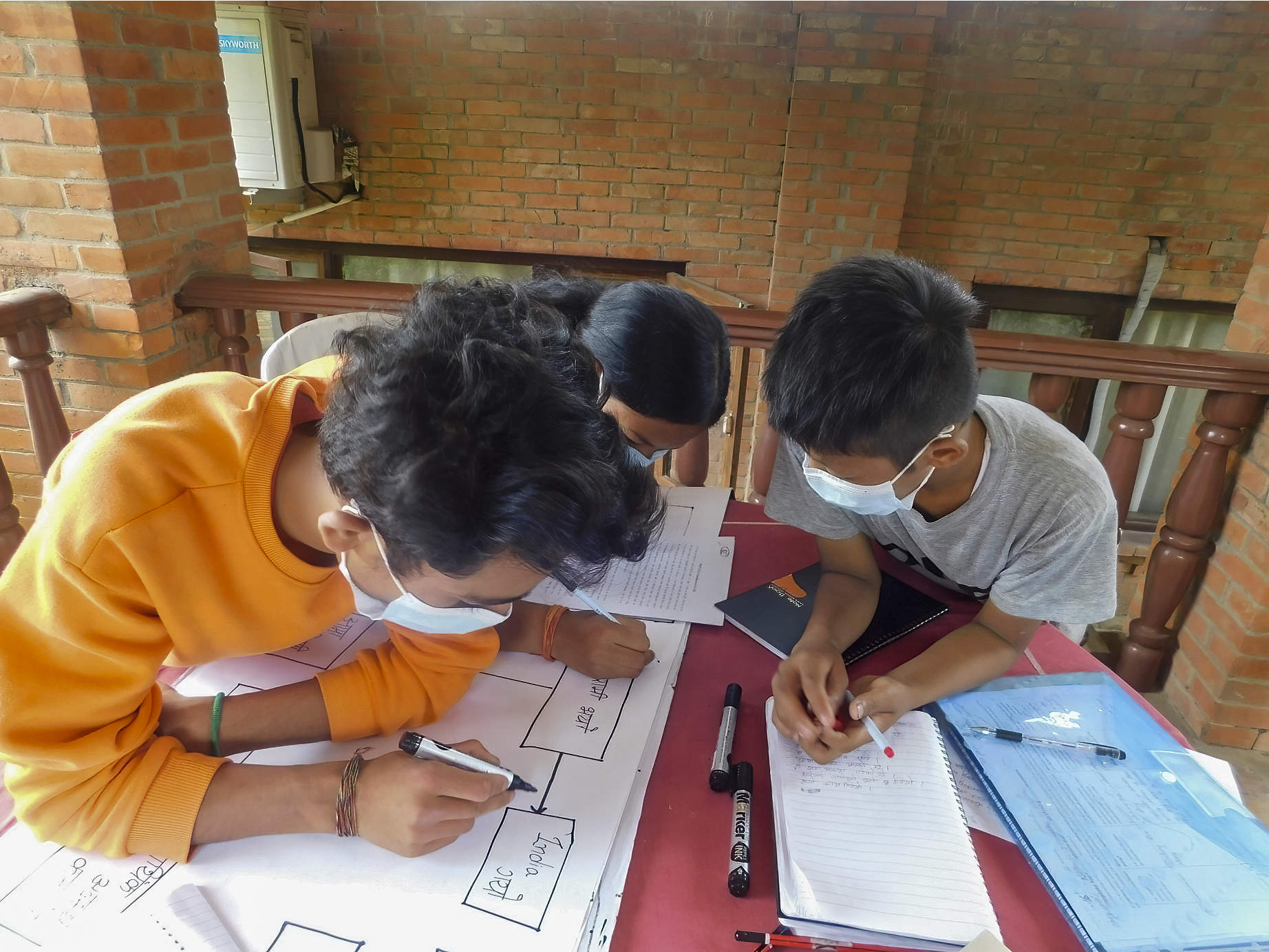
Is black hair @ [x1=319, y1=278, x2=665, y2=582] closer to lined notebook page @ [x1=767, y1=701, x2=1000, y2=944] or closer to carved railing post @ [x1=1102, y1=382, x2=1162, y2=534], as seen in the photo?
lined notebook page @ [x1=767, y1=701, x2=1000, y2=944]

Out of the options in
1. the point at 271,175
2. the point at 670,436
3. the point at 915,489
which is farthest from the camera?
the point at 271,175

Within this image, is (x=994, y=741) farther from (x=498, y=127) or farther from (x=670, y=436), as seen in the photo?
(x=498, y=127)

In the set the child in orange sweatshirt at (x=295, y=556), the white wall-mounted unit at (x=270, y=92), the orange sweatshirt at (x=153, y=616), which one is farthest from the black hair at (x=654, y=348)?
the white wall-mounted unit at (x=270, y=92)

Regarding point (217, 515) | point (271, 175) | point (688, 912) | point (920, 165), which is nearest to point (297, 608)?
point (217, 515)

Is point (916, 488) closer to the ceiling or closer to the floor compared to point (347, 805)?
closer to the ceiling

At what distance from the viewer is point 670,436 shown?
107 centimetres

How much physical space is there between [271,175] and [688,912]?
139 inches

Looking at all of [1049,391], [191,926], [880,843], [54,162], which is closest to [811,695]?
[880,843]

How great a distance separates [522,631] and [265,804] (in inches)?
13.0

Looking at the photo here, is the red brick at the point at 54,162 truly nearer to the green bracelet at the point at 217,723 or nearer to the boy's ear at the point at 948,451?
the green bracelet at the point at 217,723

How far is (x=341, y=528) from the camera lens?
65 centimetres

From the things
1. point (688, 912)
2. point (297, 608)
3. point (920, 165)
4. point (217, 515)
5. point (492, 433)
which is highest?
point (920, 165)

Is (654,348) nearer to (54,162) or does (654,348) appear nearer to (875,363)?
(875,363)

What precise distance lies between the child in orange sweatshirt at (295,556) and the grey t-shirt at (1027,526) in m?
0.52
